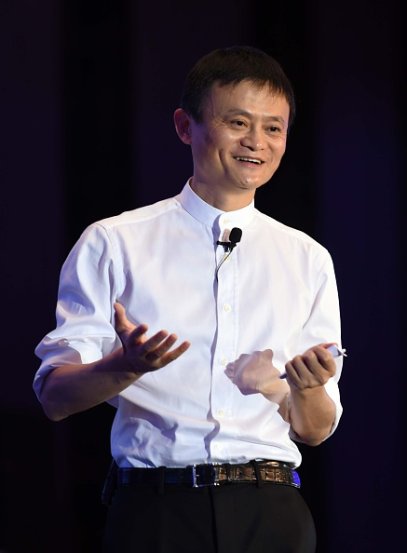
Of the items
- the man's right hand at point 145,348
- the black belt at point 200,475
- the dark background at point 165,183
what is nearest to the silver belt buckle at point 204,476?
the black belt at point 200,475

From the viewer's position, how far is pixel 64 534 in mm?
3080

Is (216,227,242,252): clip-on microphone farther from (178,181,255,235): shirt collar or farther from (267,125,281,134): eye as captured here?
(267,125,281,134): eye

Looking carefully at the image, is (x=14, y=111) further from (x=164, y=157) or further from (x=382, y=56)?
(x=382, y=56)

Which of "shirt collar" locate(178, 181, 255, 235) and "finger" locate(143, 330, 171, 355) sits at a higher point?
"shirt collar" locate(178, 181, 255, 235)

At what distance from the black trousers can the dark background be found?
3.78ft

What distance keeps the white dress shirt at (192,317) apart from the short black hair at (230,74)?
0.24m

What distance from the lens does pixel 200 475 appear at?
1.96 meters

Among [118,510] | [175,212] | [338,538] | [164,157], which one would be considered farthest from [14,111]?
[338,538]

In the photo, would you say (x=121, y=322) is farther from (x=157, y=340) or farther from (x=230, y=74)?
(x=230, y=74)

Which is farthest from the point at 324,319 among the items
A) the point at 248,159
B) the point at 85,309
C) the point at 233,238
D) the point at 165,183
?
the point at 165,183

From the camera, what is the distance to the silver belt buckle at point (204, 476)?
1.95 meters

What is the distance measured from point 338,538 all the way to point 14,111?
5.95 ft

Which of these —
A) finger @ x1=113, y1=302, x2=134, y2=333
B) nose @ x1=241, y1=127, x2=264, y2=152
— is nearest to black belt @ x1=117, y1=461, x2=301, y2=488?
finger @ x1=113, y1=302, x2=134, y2=333

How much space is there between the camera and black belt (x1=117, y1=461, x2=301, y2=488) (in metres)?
1.95
